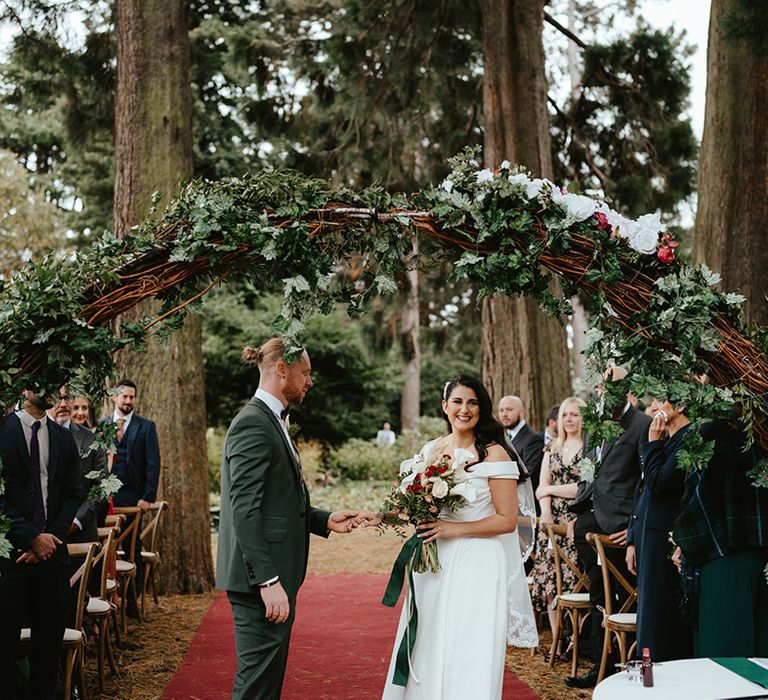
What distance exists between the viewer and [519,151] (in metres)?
11.7

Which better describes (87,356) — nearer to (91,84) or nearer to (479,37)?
(91,84)

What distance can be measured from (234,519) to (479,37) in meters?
11.7

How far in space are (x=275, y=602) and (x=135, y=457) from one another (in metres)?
5.40

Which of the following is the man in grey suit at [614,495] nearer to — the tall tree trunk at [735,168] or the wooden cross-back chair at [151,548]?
the tall tree trunk at [735,168]

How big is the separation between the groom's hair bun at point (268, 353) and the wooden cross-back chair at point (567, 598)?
354cm

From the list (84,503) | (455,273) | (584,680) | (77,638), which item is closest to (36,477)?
(77,638)

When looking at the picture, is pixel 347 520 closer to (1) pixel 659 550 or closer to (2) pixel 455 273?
(2) pixel 455 273

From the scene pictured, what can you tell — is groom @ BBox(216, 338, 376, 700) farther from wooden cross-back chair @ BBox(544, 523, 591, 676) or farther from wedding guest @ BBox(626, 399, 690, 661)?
wooden cross-back chair @ BBox(544, 523, 591, 676)

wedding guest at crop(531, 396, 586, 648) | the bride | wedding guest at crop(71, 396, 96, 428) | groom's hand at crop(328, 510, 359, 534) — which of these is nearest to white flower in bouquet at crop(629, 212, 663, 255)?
the bride

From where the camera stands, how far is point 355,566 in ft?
44.3

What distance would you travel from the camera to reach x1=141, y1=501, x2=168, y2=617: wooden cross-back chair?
9.00 metres

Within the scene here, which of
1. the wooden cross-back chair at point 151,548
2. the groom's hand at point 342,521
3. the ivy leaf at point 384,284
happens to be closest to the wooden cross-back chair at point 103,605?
the wooden cross-back chair at point 151,548

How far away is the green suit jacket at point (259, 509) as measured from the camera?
4246mm

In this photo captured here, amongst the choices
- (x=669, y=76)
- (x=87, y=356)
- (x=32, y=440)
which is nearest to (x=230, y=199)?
(x=87, y=356)
